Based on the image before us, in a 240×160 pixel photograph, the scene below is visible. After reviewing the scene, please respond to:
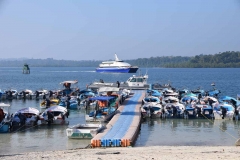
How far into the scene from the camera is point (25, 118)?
31.7 m

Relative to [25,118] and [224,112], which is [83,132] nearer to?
[25,118]

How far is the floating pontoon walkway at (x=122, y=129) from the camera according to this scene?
888 inches

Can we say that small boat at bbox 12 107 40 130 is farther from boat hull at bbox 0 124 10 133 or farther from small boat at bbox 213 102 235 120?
small boat at bbox 213 102 235 120

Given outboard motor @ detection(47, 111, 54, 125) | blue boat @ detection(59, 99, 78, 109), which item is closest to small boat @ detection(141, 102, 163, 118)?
outboard motor @ detection(47, 111, 54, 125)

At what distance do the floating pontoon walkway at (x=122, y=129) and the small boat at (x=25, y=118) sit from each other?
230 inches

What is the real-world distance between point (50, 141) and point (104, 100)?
957cm

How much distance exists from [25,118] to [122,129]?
8.44 m

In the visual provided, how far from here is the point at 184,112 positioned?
120ft

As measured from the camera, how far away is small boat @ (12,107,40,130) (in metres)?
30.9

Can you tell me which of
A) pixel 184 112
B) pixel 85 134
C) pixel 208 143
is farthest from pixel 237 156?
pixel 184 112

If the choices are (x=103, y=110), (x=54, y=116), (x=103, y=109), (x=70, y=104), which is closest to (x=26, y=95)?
(x=70, y=104)

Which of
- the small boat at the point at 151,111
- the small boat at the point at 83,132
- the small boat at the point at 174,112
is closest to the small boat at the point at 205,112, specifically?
the small boat at the point at 174,112

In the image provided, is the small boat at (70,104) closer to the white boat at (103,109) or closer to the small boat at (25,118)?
the white boat at (103,109)

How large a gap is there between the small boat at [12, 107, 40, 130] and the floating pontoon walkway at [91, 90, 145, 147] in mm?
5839
